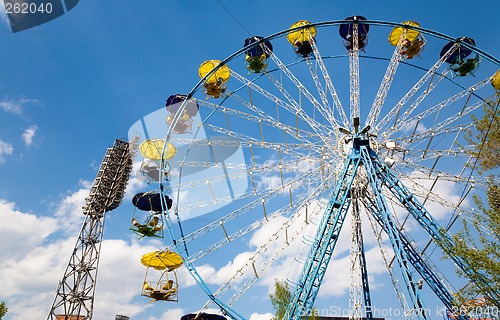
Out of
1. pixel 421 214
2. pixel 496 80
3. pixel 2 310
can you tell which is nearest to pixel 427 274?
pixel 421 214

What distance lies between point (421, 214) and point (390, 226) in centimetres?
194

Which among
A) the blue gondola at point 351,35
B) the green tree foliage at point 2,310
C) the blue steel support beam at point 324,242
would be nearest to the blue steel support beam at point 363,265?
the blue steel support beam at point 324,242

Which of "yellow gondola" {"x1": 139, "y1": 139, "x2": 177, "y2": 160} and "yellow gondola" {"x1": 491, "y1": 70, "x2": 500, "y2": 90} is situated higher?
"yellow gondola" {"x1": 139, "y1": 139, "x2": 177, "y2": 160}

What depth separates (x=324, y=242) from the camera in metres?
17.9

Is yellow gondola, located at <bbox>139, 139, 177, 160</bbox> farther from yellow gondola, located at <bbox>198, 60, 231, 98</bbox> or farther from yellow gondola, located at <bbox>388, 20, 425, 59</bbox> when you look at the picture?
yellow gondola, located at <bbox>388, 20, 425, 59</bbox>

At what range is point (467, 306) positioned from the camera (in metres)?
14.6

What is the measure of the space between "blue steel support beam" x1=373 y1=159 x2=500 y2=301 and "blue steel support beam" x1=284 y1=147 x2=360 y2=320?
1.41 meters

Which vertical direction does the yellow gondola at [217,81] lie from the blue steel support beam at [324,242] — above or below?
above

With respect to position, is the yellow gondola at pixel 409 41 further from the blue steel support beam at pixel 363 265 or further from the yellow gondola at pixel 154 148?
the yellow gondola at pixel 154 148

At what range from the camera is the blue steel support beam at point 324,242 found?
666 inches

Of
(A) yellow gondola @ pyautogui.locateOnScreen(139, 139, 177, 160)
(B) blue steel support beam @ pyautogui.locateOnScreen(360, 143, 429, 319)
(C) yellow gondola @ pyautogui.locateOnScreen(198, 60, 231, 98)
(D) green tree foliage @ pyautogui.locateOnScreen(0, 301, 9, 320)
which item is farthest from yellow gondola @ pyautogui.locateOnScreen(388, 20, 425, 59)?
(D) green tree foliage @ pyautogui.locateOnScreen(0, 301, 9, 320)

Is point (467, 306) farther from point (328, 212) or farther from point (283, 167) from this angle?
point (283, 167)

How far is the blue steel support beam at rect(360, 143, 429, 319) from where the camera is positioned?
15.3m

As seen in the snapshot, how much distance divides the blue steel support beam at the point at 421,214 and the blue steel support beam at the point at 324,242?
4.63 ft
